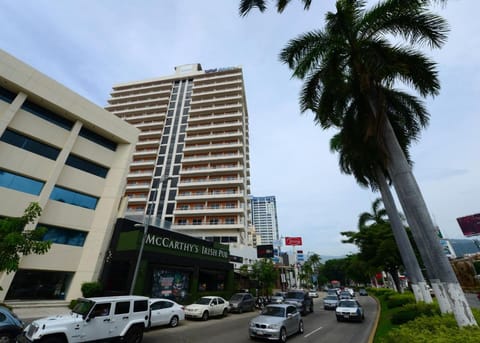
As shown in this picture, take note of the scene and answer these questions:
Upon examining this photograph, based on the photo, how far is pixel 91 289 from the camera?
17.9 meters

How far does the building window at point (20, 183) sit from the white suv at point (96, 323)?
48.4 feet

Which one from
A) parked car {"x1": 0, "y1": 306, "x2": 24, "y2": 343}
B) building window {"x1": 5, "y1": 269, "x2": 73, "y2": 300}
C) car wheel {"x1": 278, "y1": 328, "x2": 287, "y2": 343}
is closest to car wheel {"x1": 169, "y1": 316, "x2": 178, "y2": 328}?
car wheel {"x1": 278, "y1": 328, "x2": 287, "y2": 343}

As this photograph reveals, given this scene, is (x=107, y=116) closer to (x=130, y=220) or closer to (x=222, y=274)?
(x=130, y=220)

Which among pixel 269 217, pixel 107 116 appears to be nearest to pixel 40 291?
pixel 107 116

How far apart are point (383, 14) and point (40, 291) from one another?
28287 millimetres

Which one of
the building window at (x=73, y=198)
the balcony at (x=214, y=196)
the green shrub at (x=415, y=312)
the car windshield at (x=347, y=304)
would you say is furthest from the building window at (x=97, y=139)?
the green shrub at (x=415, y=312)

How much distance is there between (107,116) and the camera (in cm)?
2355

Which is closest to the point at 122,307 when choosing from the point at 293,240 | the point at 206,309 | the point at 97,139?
the point at 206,309

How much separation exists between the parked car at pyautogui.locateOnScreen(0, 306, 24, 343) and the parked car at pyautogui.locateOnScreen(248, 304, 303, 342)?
841 centimetres

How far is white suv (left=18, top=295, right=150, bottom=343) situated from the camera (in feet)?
21.5

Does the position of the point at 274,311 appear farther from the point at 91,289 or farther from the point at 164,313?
the point at 91,289

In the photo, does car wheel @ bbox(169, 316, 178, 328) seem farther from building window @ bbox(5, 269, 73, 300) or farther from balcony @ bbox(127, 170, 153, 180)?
balcony @ bbox(127, 170, 153, 180)

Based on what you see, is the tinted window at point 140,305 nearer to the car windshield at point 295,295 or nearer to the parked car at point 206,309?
the parked car at point 206,309

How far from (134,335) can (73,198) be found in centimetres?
1653
